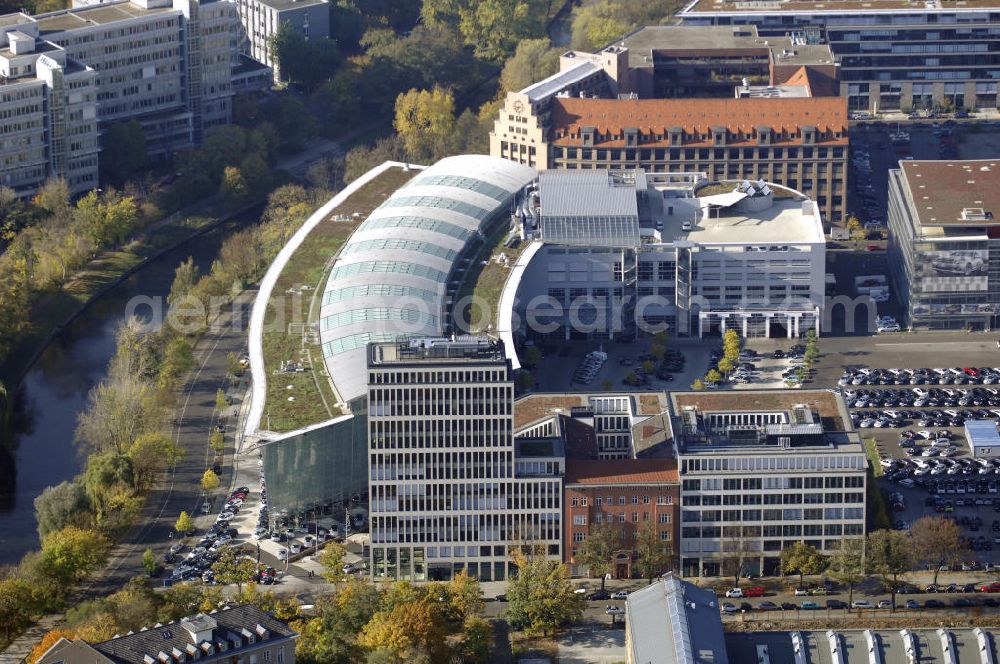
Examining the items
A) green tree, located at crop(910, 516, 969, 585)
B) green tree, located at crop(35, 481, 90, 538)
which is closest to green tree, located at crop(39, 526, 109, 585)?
green tree, located at crop(35, 481, 90, 538)

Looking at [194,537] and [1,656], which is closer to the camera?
[1,656]

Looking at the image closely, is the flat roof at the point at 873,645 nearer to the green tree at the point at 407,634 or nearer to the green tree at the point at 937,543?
the green tree at the point at 937,543

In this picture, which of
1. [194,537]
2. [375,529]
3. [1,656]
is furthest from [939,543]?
[1,656]

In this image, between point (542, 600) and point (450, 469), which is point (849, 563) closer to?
point (542, 600)

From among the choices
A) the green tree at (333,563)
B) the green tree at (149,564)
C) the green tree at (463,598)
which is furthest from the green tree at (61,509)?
the green tree at (463,598)

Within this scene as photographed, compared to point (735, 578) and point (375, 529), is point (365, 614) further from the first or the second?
point (735, 578)

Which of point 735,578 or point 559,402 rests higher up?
point 559,402

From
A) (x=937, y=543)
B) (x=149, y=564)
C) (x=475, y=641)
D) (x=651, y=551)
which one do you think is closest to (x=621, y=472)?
(x=651, y=551)
